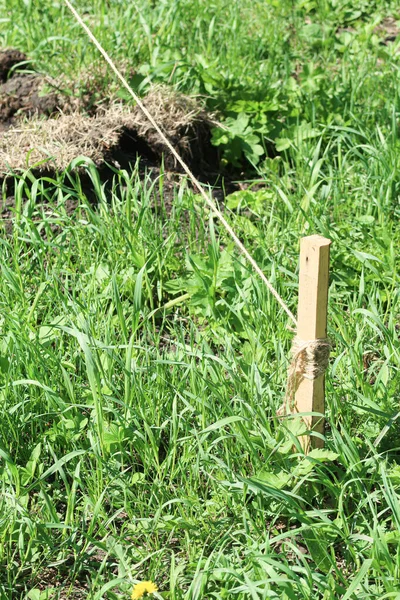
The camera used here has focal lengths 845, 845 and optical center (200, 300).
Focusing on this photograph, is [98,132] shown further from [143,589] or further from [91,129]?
[143,589]

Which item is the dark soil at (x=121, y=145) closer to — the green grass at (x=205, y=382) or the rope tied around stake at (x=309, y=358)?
the green grass at (x=205, y=382)

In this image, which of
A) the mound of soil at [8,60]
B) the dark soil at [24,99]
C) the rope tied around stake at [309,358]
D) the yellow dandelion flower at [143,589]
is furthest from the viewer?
the mound of soil at [8,60]

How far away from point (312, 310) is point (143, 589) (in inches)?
30.1

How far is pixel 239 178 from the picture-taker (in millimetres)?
3875

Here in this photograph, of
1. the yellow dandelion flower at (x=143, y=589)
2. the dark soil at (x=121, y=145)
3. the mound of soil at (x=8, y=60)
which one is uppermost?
the mound of soil at (x=8, y=60)

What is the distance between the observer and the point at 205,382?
2.35 meters

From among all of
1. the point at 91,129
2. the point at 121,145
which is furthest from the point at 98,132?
the point at 121,145

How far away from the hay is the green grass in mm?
146

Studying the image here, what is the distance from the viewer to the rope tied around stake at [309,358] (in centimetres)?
210

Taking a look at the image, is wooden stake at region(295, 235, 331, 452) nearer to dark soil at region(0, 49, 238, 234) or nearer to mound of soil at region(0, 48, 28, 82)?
dark soil at region(0, 49, 238, 234)

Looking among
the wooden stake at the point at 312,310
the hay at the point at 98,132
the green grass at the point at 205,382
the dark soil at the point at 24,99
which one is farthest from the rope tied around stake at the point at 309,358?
the dark soil at the point at 24,99

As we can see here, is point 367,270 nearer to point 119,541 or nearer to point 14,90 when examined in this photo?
point 119,541

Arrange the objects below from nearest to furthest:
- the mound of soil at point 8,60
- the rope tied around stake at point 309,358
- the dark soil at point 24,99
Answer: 1. the rope tied around stake at point 309,358
2. the dark soil at point 24,99
3. the mound of soil at point 8,60

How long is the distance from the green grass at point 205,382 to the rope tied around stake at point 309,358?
0.16 metres
